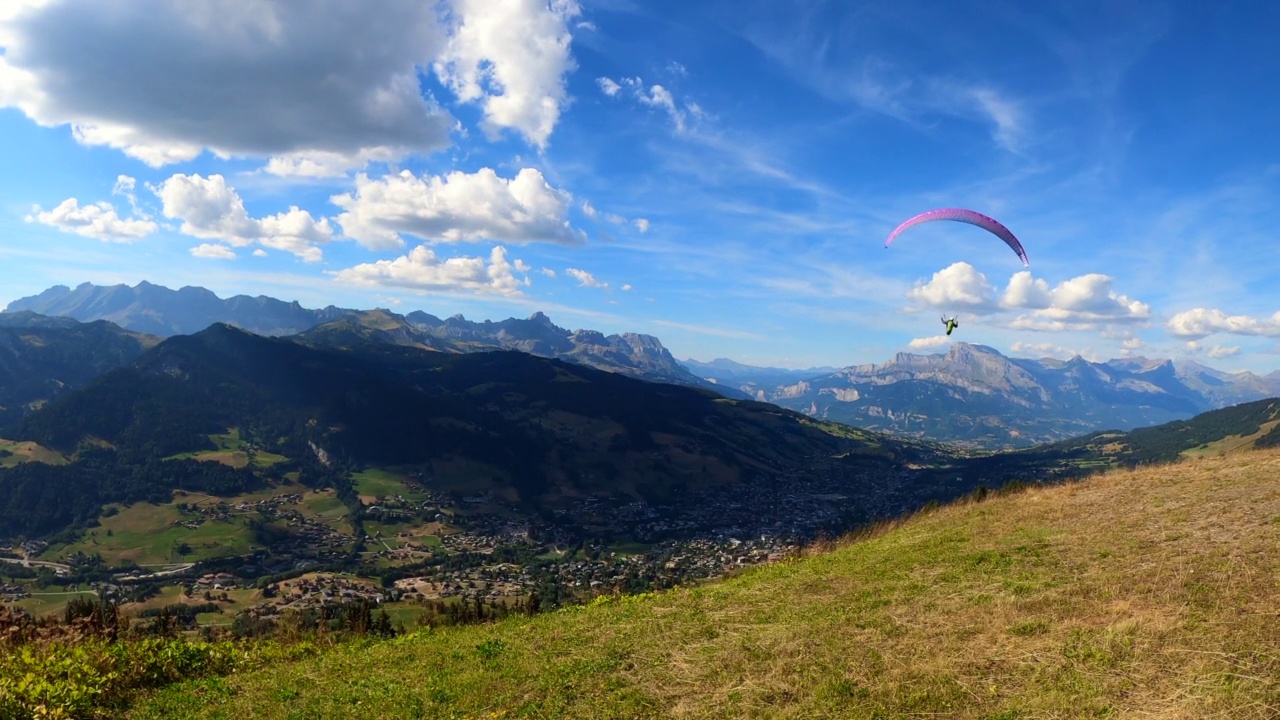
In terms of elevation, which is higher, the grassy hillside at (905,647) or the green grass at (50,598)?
the grassy hillside at (905,647)

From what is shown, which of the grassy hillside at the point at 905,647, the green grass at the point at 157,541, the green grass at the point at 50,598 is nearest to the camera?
the grassy hillside at the point at 905,647

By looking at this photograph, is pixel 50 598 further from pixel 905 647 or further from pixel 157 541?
pixel 905 647

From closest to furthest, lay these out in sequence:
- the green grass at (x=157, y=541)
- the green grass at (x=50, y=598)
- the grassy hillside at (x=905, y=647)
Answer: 1. the grassy hillside at (x=905, y=647)
2. the green grass at (x=50, y=598)
3. the green grass at (x=157, y=541)

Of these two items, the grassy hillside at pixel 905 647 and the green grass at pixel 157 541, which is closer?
the grassy hillside at pixel 905 647

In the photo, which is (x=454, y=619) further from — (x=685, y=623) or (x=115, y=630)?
(x=685, y=623)

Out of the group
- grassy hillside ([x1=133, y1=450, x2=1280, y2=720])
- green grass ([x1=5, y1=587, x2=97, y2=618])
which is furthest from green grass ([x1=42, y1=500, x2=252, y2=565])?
grassy hillside ([x1=133, y1=450, x2=1280, y2=720])

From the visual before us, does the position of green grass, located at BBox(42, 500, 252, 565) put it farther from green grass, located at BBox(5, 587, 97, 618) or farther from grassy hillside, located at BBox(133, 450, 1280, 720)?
grassy hillside, located at BBox(133, 450, 1280, 720)

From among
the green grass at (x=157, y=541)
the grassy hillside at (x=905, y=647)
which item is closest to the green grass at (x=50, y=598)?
the green grass at (x=157, y=541)

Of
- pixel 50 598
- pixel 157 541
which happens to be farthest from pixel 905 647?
pixel 157 541

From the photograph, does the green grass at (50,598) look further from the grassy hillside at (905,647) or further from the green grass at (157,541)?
the grassy hillside at (905,647)
